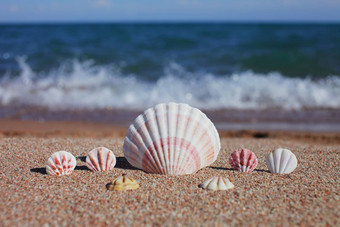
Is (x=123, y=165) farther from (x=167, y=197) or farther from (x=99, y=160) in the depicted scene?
(x=167, y=197)

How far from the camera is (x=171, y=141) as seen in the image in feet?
9.55

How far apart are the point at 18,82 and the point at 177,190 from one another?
938cm

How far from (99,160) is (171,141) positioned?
667 millimetres

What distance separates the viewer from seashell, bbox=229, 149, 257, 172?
3094 mm

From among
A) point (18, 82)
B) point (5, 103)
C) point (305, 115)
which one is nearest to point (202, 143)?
point (305, 115)

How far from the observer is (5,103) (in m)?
8.62

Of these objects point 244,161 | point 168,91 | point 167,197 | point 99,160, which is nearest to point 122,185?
point 167,197

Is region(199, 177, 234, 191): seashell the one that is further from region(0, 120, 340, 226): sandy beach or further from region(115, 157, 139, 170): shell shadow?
region(115, 157, 139, 170): shell shadow

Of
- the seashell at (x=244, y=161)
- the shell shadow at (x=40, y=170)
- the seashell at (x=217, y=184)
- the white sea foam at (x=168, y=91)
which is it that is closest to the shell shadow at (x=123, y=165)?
the shell shadow at (x=40, y=170)

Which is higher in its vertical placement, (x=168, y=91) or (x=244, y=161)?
(x=168, y=91)

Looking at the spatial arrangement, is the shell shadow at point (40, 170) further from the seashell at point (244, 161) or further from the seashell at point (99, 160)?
the seashell at point (244, 161)

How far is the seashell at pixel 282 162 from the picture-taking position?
119 inches

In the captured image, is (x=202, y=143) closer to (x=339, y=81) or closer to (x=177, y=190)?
(x=177, y=190)

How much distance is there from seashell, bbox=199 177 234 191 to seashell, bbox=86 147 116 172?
0.87m
